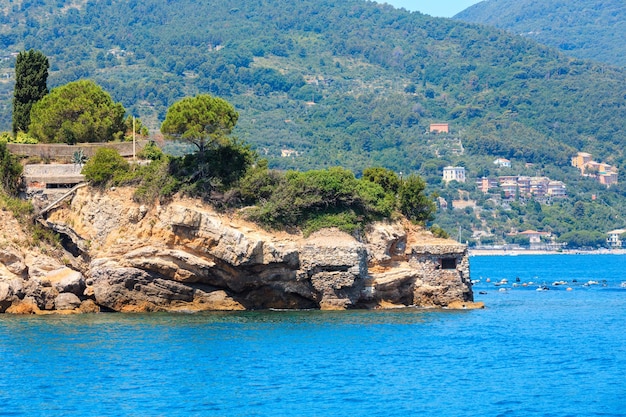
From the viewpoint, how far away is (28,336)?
139 ft

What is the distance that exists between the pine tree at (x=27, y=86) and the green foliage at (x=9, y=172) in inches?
405

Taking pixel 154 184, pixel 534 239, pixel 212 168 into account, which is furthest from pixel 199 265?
pixel 534 239

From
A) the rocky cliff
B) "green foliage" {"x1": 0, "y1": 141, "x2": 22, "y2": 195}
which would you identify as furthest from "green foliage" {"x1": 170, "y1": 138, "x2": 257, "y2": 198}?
"green foliage" {"x1": 0, "y1": 141, "x2": 22, "y2": 195}

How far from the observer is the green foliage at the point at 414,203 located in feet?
183

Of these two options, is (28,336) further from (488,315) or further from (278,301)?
(488,315)

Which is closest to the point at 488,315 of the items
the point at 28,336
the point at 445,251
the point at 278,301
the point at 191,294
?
the point at 445,251

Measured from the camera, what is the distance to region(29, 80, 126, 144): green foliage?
5878cm

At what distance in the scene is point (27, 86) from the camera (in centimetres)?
6438

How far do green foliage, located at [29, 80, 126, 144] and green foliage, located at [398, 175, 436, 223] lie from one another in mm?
15128

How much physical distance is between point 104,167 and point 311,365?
61.2ft

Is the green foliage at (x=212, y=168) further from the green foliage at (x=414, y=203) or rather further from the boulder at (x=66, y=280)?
the green foliage at (x=414, y=203)

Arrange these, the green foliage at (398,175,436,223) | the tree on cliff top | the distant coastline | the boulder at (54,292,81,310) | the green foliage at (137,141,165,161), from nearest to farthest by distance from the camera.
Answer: the boulder at (54,292,81,310) → the tree on cliff top → the green foliage at (137,141,165,161) → the green foliage at (398,175,436,223) → the distant coastline

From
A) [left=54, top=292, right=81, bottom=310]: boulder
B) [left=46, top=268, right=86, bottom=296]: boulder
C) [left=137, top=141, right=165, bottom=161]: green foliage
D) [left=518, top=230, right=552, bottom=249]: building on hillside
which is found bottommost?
[left=518, top=230, right=552, bottom=249]: building on hillside

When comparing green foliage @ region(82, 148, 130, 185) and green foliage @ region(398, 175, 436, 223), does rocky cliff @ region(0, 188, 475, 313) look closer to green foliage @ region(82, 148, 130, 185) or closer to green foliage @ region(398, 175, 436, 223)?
green foliage @ region(82, 148, 130, 185)
